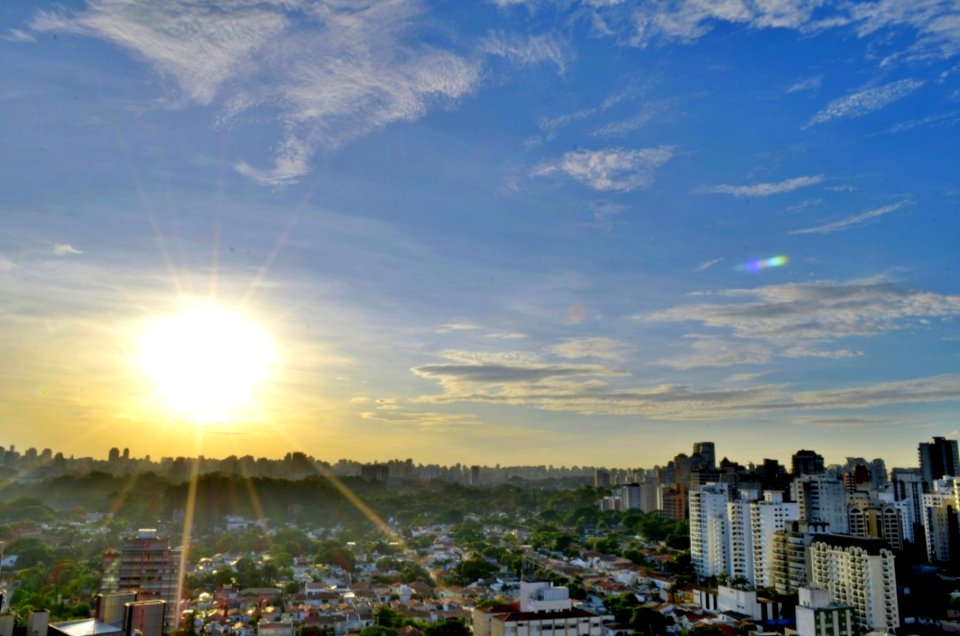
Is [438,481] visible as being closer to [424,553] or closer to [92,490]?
[92,490]

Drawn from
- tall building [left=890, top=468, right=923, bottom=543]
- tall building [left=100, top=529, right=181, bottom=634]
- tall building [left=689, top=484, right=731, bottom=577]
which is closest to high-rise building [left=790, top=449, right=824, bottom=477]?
tall building [left=890, top=468, right=923, bottom=543]

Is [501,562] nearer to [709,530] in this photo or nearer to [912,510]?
→ [709,530]

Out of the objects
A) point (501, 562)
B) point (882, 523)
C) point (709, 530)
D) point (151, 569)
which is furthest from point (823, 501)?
point (151, 569)

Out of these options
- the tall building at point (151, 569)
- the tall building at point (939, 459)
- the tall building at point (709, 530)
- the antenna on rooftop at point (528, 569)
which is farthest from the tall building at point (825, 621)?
the tall building at point (939, 459)

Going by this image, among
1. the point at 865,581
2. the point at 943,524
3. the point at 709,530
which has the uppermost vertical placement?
the point at 943,524

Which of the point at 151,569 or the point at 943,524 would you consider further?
the point at 943,524

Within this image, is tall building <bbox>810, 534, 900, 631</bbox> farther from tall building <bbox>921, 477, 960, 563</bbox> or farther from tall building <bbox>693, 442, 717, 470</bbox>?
tall building <bbox>693, 442, 717, 470</bbox>
